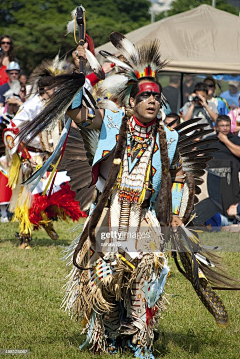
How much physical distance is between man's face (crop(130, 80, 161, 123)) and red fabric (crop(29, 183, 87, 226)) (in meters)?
3.42

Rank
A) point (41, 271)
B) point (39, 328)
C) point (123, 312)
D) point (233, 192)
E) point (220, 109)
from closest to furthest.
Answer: point (123, 312), point (39, 328), point (41, 271), point (233, 192), point (220, 109)

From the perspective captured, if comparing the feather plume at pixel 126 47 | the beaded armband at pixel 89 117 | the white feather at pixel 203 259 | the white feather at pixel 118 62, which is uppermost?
the feather plume at pixel 126 47

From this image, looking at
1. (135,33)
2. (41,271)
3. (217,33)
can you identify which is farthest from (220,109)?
(41,271)

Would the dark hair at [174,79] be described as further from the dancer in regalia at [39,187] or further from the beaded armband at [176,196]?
the beaded armband at [176,196]

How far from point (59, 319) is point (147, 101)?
1806mm

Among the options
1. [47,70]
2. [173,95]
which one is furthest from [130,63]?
[173,95]

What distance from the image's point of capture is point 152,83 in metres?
3.55

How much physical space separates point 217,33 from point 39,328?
7086mm

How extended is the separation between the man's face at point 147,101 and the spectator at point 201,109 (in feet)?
18.1

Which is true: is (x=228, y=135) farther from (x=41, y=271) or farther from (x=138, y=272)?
(x=138, y=272)

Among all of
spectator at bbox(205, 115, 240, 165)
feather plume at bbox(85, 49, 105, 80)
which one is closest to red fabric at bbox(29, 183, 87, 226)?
spectator at bbox(205, 115, 240, 165)

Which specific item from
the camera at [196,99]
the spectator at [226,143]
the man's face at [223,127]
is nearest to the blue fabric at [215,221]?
the spectator at [226,143]

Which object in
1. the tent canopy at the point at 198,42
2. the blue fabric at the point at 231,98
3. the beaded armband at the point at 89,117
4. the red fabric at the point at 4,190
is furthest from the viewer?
the blue fabric at the point at 231,98

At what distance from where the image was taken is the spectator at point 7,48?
10.3 metres
